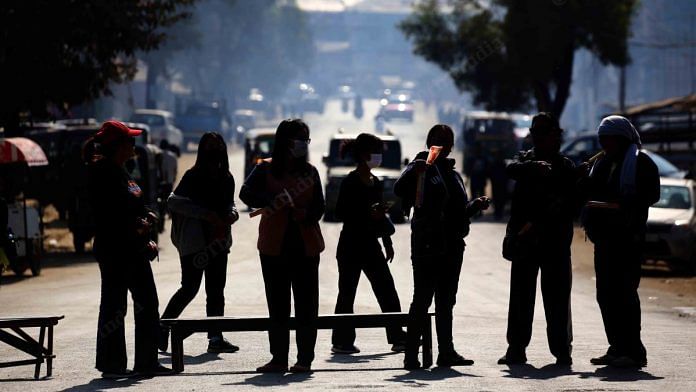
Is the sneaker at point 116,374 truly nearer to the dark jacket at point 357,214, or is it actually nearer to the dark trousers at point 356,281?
the dark trousers at point 356,281

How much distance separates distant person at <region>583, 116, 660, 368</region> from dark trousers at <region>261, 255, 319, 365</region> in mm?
2056

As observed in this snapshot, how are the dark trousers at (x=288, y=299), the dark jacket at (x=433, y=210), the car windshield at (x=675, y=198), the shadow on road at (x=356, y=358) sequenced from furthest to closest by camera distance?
the car windshield at (x=675, y=198)
the shadow on road at (x=356, y=358)
the dark jacket at (x=433, y=210)
the dark trousers at (x=288, y=299)

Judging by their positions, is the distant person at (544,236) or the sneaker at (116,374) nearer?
the sneaker at (116,374)

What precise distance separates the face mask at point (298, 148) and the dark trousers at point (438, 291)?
1126mm

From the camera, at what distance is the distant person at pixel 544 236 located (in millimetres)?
11406

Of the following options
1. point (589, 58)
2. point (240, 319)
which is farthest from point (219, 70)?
point (240, 319)

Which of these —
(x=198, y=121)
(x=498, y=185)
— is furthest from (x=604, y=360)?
(x=198, y=121)

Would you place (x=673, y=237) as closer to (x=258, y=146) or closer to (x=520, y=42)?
(x=258, y=146)

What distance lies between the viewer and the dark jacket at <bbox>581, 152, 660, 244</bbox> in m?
11.4

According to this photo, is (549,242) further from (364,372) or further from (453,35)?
(453,35)

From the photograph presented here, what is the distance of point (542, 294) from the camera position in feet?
37.6

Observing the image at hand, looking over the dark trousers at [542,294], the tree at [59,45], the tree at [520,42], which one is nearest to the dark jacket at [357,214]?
the dark trousers at [542,294]

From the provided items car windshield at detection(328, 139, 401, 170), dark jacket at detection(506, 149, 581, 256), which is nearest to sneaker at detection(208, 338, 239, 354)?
dark jacket at detection(506, 149, 581, 256)

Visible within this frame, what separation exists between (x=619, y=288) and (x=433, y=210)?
1.47m
